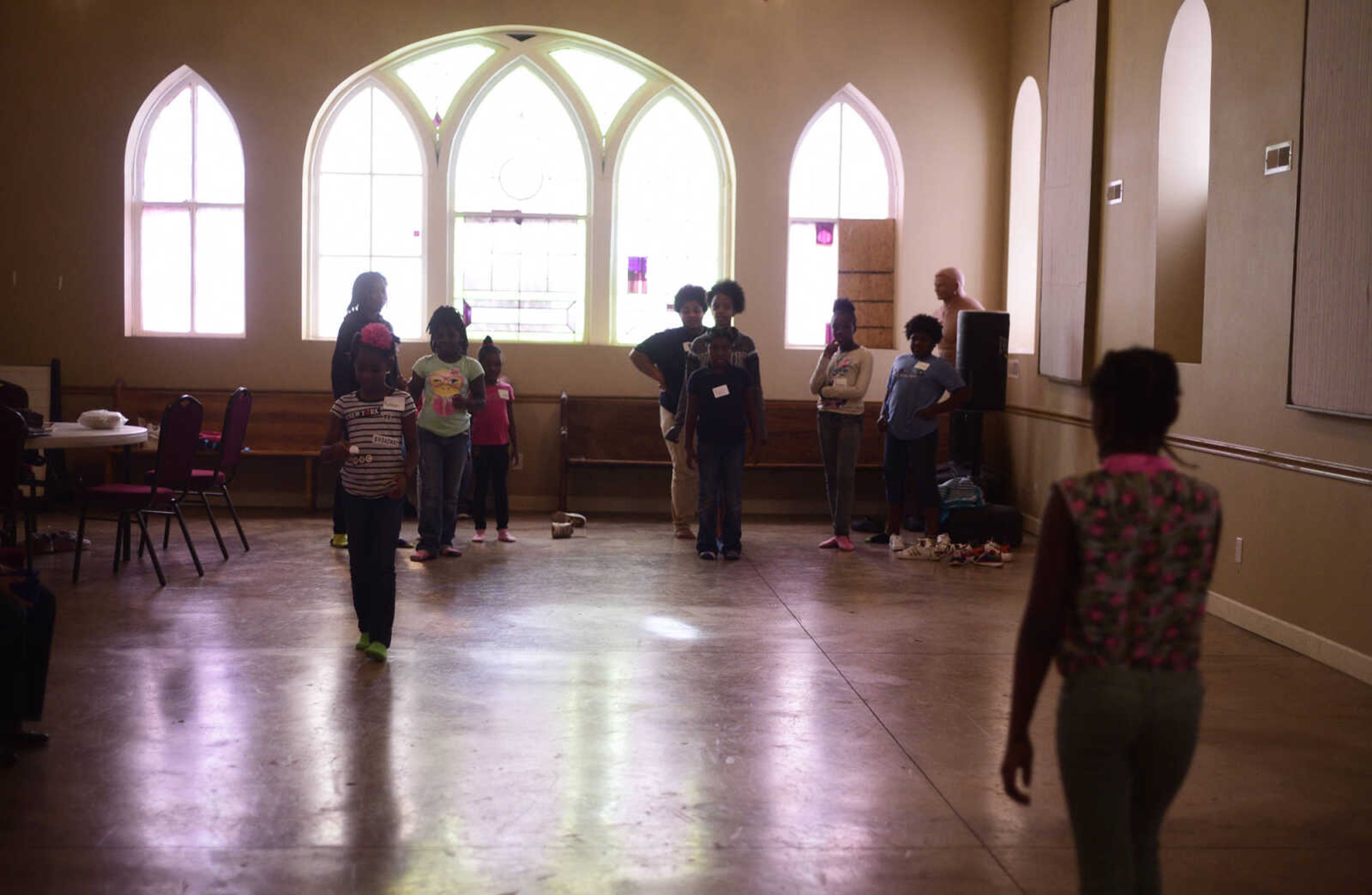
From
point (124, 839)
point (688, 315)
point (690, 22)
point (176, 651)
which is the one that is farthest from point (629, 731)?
point (690, 22)

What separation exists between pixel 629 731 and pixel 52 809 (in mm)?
1679

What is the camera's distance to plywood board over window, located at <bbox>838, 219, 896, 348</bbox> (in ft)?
33.3

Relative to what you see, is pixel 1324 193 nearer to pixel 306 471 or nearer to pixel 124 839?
pixel 124 839

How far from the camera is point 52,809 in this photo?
11.4 feet

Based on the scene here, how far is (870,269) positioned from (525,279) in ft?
8.62

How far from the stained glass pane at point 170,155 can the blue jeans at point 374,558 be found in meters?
5.97

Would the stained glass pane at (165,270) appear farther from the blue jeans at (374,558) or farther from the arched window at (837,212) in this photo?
the blue jeans at (374,558)

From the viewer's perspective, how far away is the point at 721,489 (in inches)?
312

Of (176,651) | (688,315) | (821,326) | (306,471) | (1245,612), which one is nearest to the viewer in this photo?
(176,651)

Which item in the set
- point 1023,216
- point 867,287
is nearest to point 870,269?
point 867,287

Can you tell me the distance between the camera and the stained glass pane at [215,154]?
32.6ft

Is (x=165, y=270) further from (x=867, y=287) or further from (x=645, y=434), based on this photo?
(x=867, y=287)

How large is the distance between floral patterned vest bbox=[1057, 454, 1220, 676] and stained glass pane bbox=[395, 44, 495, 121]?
28.6 ft

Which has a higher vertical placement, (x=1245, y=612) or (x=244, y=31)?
(x=244, y=31)
